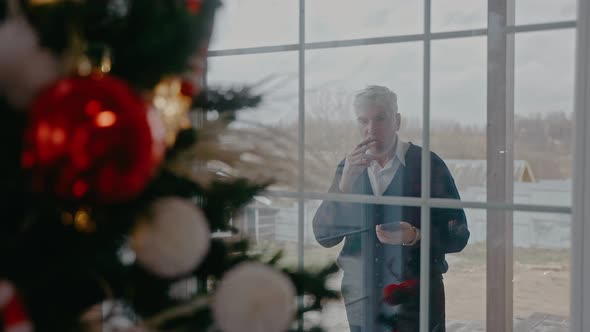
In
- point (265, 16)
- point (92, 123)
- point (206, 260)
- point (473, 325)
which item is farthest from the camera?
point (265, 16)

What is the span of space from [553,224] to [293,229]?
622 millimetres

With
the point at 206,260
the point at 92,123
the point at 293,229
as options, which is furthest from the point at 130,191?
the point at 293,229

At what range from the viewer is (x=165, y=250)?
544 mm

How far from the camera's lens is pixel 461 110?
1396 millimetres

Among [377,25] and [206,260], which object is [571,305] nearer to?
[377,25]

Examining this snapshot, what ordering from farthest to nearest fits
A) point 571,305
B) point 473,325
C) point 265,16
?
point 265,16 < point 473,325 < point 571,305

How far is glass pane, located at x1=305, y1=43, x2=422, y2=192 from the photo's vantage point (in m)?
1.45

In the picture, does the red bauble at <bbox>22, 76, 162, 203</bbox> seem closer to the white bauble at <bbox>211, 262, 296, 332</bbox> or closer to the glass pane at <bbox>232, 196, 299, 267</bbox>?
the white bauble at <bbox>211, 262, 296, 332</bbox>

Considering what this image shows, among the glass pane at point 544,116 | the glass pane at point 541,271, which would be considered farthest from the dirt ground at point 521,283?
the glass pane at point 544,116

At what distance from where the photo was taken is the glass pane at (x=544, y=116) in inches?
50.2

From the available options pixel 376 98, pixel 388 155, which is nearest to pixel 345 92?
pixel 376 98

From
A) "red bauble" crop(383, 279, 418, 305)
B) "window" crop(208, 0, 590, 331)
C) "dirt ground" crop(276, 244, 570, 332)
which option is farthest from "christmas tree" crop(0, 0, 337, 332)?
"red bauble" crop(383, 279, 418, 305)

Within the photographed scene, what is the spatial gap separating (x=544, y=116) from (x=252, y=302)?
0.95 meters

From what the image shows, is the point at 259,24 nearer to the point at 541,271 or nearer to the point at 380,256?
the point at 380,256
